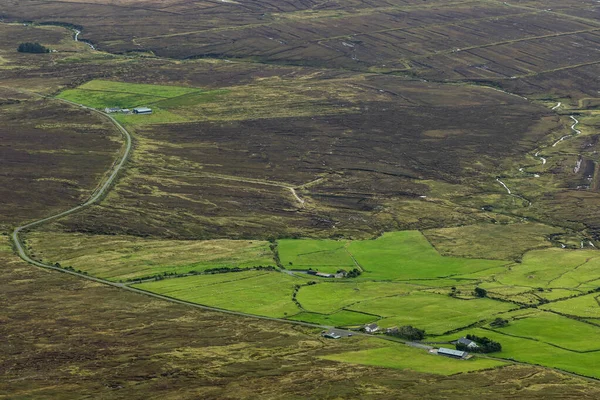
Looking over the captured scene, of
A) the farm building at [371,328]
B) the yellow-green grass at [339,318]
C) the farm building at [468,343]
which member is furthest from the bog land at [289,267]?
the farm building at [468,343]

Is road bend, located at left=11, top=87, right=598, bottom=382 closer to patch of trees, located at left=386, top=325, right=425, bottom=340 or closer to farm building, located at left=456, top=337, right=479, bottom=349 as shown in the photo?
patch of trees, located at left=386, top=325, right=425, bottom=340

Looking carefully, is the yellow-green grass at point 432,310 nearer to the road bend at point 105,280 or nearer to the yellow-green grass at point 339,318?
the yellow-green grass at point 339,318

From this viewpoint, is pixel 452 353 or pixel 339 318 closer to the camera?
pixel 452 353

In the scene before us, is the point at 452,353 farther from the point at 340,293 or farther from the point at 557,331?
the point at 340,293

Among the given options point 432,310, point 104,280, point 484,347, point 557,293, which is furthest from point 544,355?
point 104,280

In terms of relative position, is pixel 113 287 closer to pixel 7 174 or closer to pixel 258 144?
pixel 7 174

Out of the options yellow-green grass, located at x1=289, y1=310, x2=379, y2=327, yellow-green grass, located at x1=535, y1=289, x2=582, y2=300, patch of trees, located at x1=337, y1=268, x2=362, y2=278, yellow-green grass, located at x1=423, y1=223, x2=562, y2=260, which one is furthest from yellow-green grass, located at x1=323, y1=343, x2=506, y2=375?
yellow-green grass, located at x1=423, y1=223, x2=562, y2=260

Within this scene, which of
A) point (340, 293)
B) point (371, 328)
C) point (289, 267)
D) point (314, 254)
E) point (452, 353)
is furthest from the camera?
point (314, 254)
